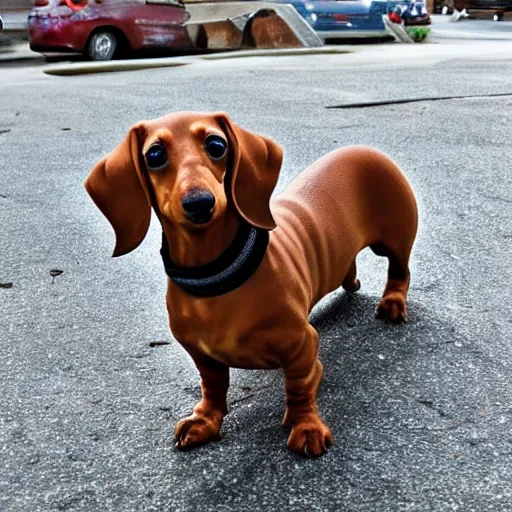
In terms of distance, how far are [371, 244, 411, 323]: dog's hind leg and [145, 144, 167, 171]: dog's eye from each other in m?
1.05

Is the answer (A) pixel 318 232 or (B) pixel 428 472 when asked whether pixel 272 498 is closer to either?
(B) pixel 428 472

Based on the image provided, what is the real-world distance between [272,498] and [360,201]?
916 mm

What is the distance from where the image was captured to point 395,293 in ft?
8.54

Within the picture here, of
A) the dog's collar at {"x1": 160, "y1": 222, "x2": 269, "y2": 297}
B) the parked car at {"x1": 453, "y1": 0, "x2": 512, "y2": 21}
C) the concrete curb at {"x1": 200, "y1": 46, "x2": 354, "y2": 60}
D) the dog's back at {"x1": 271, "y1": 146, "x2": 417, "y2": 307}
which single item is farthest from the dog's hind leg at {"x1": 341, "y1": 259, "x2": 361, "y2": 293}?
the parked car at {"x1": 453, "y1": 0, "x2": 512, "y2": 21}

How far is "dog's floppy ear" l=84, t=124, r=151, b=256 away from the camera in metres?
1.70

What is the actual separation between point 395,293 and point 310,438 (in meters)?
0.82

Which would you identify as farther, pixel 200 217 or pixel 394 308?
pixel 394 308

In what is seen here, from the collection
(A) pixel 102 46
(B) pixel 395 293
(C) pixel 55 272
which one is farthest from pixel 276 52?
(B) pixel 395 293

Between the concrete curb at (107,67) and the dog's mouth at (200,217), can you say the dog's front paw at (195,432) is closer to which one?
the dog's mouth at (200,217)

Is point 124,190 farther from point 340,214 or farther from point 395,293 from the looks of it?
point 395,293

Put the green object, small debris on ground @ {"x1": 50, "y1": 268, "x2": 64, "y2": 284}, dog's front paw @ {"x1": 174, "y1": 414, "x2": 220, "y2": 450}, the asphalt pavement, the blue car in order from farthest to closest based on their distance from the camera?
the green object < the blue car < small debris on ground @ {"x1": 50, "y1": 268, "x2": 64, "y2": 284} < dog's front paw @ {"x1": 174, "y1": 414, "x2": 220, "y2": 450} < the asphalt pavement

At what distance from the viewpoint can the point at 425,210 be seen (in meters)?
3.87

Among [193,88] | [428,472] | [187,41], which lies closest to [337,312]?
[428,472]

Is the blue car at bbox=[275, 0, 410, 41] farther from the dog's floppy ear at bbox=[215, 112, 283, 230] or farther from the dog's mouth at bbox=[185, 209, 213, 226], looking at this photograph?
the dog's mouth at bbox=[185, 209, 213, 226]
